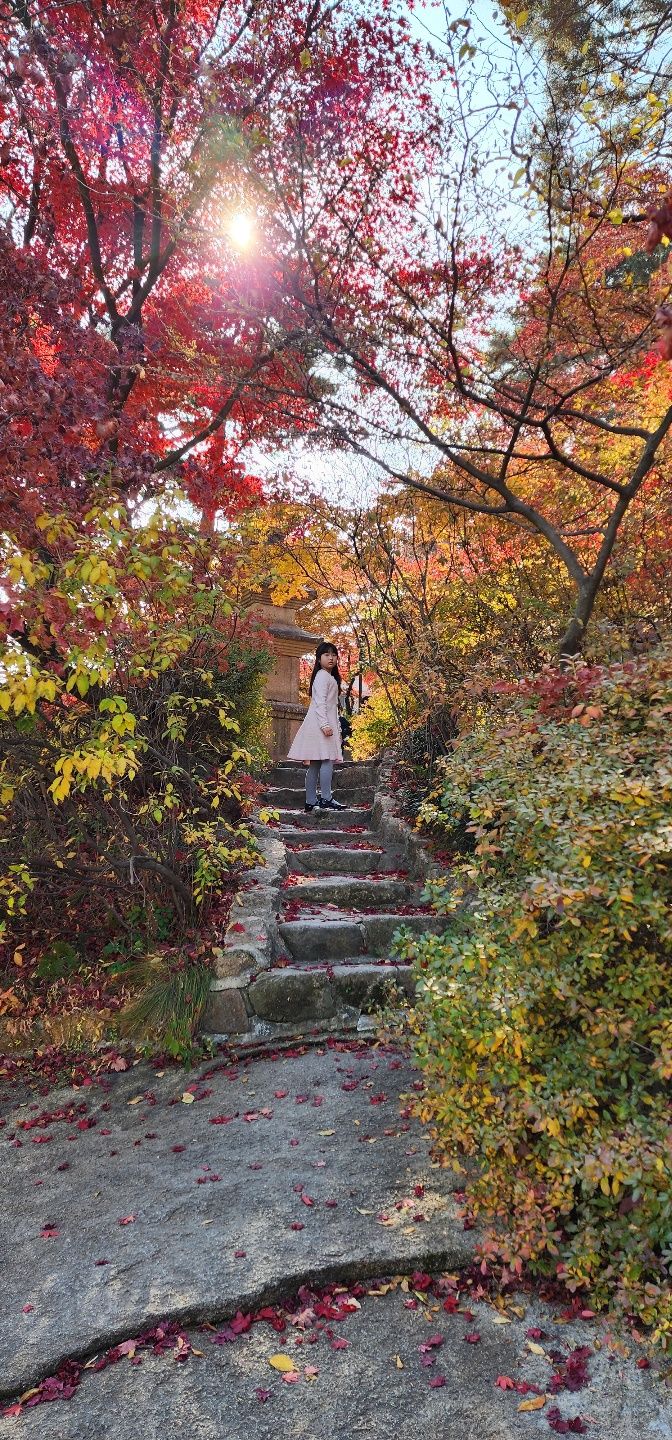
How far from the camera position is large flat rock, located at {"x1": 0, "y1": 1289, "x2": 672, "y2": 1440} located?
224 cm

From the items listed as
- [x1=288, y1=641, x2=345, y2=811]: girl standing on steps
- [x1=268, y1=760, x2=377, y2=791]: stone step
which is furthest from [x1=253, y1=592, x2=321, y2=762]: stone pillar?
[x1=288, y1=641, x2=345, y2=811]: girl standing on steps

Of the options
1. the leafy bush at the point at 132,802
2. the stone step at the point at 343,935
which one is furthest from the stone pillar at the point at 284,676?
the stone step at the point at 343,935

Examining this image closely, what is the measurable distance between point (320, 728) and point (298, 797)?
1280 millimetres

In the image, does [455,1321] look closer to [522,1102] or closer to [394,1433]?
[394,1433]

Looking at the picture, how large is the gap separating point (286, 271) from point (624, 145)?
2.15m

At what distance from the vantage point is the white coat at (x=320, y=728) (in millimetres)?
8719

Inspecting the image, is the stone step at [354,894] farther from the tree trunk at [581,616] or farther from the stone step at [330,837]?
the tree trunk at [581,616]

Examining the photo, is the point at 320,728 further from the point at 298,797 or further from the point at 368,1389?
the point at 368,1389

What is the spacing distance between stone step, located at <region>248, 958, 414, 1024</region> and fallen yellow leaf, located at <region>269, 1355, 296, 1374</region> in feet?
7.38

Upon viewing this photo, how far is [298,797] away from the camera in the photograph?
964cm

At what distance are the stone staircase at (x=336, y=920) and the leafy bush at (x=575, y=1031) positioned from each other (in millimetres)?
1024

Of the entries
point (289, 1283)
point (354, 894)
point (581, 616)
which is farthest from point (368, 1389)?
point (581, 616)

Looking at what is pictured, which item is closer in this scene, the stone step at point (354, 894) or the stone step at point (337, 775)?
the stone step at point (354, 894)

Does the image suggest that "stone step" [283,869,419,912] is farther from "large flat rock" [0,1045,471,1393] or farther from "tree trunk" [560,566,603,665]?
"tree trunk" [560,566,603,665]
